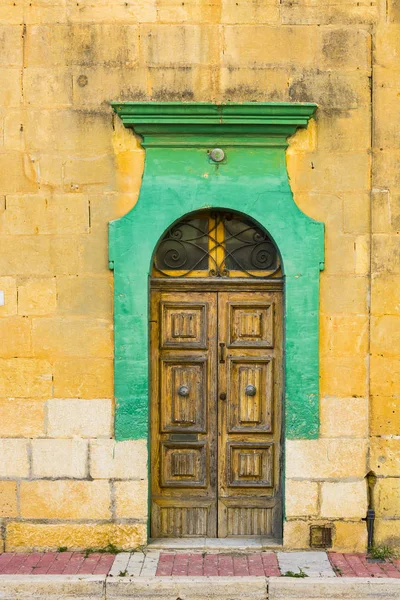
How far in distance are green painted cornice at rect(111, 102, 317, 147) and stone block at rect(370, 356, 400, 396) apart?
2170mm

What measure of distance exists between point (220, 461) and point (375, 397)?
157cm

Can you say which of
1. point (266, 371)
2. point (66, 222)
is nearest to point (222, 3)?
point (66, 222)

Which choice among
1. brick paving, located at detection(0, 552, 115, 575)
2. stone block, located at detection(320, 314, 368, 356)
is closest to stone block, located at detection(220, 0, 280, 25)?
stone block, located at detection(320, 314, 368, 356)

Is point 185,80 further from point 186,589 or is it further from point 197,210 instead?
point 186,589

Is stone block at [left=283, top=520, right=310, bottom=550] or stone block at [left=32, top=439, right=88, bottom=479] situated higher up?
stone block at [left=32, top=439, right=88, bottom=479]

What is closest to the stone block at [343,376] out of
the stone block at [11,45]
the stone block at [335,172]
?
the stone block at [335,172]

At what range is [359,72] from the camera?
21.9 feet

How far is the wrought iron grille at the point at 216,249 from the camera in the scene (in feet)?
22.7

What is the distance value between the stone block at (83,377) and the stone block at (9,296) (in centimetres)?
63

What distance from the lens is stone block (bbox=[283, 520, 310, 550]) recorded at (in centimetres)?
670

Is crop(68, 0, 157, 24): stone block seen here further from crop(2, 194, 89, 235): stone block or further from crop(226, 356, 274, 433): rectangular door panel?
crop(226, 356, 274, 433): rectangular door panel

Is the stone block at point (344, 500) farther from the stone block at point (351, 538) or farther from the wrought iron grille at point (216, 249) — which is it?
the wrought iron grille at point (216, 249)

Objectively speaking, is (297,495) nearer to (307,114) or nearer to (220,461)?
(220,461)

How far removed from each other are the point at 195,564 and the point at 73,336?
229 centimetres
